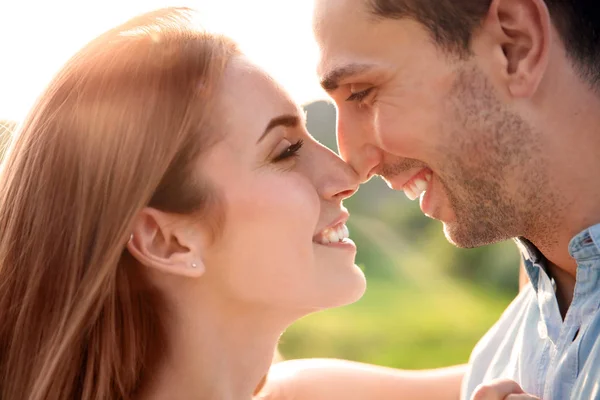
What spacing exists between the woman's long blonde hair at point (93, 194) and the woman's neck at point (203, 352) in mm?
101

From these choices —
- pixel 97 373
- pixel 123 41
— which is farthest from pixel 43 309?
pixel 123 41

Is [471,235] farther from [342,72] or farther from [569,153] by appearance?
[342,72]

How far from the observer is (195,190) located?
1.98 m

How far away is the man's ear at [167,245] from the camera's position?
2000 millimetres

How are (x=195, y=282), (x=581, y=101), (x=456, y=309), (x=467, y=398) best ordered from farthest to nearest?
1. (x=456, y=309)
2. (x=467, y=398)
3. (x=195, y=282)
4. (x=581, y=101)

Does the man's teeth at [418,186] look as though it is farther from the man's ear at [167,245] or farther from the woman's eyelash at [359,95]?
the man's ear at [167,245]

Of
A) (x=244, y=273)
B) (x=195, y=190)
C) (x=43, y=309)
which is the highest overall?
(x=195, y=190)

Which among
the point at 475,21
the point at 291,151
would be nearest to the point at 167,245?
the point at 291,151

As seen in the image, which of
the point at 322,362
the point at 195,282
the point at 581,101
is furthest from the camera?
the point at 322,362

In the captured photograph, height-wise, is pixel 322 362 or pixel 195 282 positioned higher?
pixel 195 282

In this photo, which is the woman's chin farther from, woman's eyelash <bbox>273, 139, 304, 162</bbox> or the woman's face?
woman's eyelash <bbox>273, 139, 304, 162</bbox>

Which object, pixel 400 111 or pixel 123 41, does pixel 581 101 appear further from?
pixel 123 41

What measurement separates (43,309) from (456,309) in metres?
6.59

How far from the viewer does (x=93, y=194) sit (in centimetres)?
195
